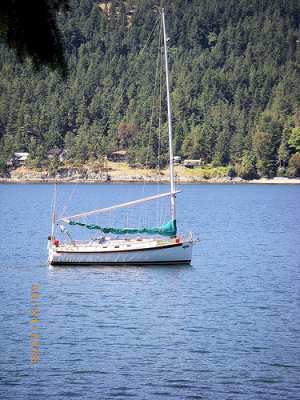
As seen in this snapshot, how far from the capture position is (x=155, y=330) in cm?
3284

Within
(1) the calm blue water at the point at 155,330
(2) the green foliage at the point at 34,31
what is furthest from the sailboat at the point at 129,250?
(2) the green foliage at the point at 34,31

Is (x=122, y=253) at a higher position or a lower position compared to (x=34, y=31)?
lower

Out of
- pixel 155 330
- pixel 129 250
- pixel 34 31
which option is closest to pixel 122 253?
pixel 129 250

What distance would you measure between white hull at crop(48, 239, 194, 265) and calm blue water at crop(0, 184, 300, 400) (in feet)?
2.65

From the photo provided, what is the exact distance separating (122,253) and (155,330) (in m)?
15.9

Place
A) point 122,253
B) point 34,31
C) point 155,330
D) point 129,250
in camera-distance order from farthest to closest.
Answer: point 122,253 → point 129,250 → point 155,330 → point 34,31

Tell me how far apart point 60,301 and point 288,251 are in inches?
1319

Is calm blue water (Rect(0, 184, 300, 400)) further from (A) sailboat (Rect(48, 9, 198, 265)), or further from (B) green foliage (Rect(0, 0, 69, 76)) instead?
(B) green foliage (Rect(0, 0, 69, 76))

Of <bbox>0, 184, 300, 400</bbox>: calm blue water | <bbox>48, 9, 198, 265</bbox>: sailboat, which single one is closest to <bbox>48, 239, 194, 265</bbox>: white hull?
<bbox>48, 9, 198, 265</bbox>: sailboat

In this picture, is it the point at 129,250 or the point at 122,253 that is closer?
the point at 129,250

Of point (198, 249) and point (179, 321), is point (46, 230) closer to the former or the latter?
point (198, 249)

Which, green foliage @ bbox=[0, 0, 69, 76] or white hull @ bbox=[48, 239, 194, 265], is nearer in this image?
green foliage @ bbox=[0, 0, 69, 76]

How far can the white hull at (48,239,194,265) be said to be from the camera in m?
48.0

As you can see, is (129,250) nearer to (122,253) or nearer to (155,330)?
(122,253)
